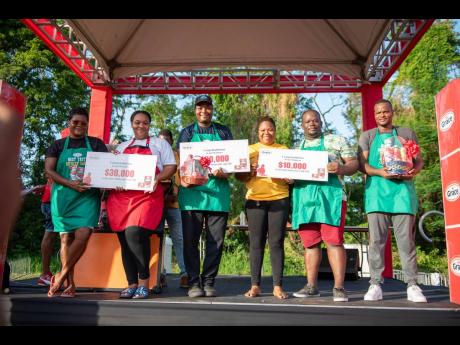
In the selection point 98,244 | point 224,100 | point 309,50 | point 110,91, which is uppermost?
point 224,100

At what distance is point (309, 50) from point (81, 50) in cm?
361

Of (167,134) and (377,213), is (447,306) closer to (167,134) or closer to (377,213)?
(377,213)

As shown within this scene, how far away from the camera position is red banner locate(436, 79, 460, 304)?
347 cm

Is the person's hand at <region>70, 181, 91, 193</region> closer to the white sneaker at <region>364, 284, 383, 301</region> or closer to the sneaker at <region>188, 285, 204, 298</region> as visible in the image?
the sneaker at <region>188, 285, 204, 298</region>

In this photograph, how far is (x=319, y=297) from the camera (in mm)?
3631

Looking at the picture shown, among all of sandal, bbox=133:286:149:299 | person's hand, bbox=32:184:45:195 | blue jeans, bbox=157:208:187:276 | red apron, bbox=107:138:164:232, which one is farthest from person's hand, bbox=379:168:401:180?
person's hand, bbox=32:184:45:195

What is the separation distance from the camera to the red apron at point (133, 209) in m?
3.52

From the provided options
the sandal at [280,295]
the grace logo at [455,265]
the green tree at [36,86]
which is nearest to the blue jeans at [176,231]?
the sandal at [280,295]

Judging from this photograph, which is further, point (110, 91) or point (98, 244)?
point (110, 91)

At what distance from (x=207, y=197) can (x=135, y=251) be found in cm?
77
